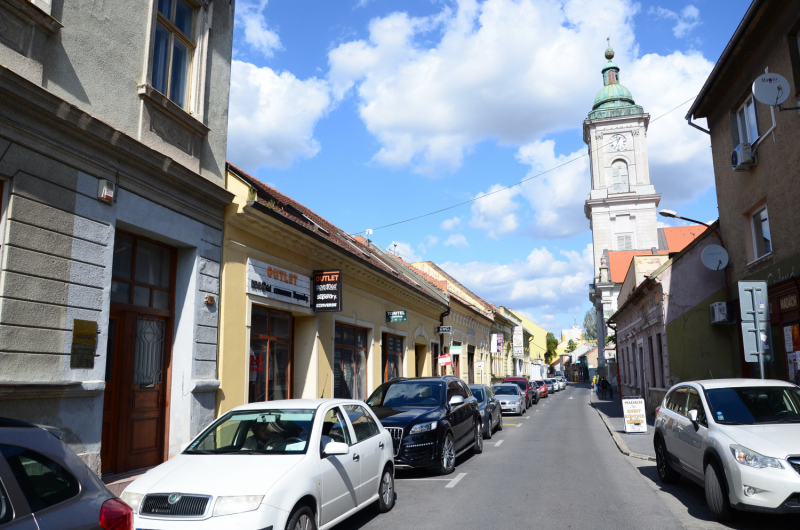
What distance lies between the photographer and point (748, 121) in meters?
15.4

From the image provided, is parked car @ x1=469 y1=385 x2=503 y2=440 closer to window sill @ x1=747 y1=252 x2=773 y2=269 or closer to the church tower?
window sill @ x1=747 y1=252 x2=773 y2=269

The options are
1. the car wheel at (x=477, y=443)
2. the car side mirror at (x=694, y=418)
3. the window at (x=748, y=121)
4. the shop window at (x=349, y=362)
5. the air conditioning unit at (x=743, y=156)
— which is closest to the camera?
the car side mirror at (x=694, y=418)

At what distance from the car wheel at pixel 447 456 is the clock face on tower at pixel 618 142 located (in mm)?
64656

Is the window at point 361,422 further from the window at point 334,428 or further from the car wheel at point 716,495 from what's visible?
the car wheel at point 716,495

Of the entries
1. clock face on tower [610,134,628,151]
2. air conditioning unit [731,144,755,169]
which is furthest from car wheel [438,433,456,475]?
clock face on tower [610,134,628,151]

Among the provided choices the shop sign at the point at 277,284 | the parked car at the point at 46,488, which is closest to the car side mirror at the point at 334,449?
the parked car at the point at 46,488

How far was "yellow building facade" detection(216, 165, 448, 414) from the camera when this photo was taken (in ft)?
36.5

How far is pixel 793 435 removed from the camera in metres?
6.70

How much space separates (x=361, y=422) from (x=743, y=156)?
12.6 meters

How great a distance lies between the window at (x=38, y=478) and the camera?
9.44 ft

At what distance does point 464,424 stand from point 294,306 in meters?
4.56

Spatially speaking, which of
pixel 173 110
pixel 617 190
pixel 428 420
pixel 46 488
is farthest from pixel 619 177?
pixel 46 488

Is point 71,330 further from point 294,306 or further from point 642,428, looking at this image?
point 642,428

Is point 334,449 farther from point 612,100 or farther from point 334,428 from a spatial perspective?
point 612,100
